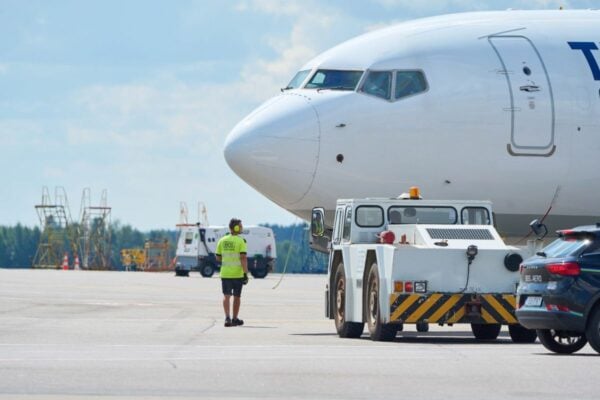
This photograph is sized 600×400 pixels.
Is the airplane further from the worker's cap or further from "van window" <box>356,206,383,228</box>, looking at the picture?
"van window" <box>356,206,383,228</box>

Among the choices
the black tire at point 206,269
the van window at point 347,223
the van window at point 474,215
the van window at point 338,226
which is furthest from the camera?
the black tire at point 206,269

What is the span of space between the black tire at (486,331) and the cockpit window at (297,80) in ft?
22.6

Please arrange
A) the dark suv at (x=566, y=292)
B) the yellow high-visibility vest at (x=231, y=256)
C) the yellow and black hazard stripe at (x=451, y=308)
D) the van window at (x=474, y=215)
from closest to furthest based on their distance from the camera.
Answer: the dark suv at (x=566, y=292) < the yellow and black hazard stripe at (x=451, y=308) < the van window at (x=474, y=215) < the yellow high-visibility vest at (x=231, y=256)

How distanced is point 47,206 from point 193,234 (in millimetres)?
64618

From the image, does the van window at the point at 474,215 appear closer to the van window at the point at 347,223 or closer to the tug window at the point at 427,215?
the tug window at the point at 427,215

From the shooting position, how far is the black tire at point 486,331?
74.6 ft

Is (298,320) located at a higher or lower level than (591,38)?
lower

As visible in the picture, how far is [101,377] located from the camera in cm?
1455

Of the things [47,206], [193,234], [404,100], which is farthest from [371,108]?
[47,206]

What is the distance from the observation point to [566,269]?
18.5 metres

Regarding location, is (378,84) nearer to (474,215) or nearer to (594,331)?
(474,215)

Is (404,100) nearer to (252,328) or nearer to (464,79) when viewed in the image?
(464,79)

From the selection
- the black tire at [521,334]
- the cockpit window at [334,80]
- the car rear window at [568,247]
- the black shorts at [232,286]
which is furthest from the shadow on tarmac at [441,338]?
the cockpit window at [334,80]

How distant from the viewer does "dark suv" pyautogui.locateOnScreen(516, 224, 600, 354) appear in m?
18.2
